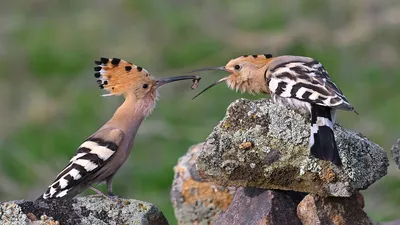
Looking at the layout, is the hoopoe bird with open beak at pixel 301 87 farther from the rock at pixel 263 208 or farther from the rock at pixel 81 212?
the rock at pixel 81 212

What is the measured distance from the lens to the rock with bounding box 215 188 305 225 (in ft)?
14.4

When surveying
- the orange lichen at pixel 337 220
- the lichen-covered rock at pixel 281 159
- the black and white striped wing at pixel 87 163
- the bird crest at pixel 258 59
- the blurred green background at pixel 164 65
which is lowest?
the orange lichen at pixel 337 220

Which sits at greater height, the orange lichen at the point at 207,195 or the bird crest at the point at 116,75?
the bird crest at the point at 116,75

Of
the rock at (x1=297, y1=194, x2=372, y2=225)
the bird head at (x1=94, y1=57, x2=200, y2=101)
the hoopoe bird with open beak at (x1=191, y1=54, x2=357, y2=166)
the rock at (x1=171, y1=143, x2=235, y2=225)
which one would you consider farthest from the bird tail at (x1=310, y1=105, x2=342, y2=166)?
the bird head at (x1=94, y1=57, x2=200, y2=101)

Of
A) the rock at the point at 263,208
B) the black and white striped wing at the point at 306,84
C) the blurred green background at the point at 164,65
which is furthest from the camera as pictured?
the blurred green background at the point at 164,65

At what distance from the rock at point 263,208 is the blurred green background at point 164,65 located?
314 centimetres

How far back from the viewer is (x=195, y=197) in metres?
5.37

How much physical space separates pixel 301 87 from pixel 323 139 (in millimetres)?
531

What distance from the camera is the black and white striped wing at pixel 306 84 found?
4.51 metres

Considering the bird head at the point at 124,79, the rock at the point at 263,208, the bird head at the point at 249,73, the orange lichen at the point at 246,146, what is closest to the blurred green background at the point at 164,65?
the bird head at the point at 249,73

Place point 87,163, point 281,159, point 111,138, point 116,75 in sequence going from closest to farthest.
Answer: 1. point 281,159
2. point 87,163
3. point 111,138
4. point 116,75

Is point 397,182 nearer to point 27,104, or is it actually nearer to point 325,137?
point 325,137

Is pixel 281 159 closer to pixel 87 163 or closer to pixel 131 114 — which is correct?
pixel 87 163

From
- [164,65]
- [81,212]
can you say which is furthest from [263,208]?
[164,65]
